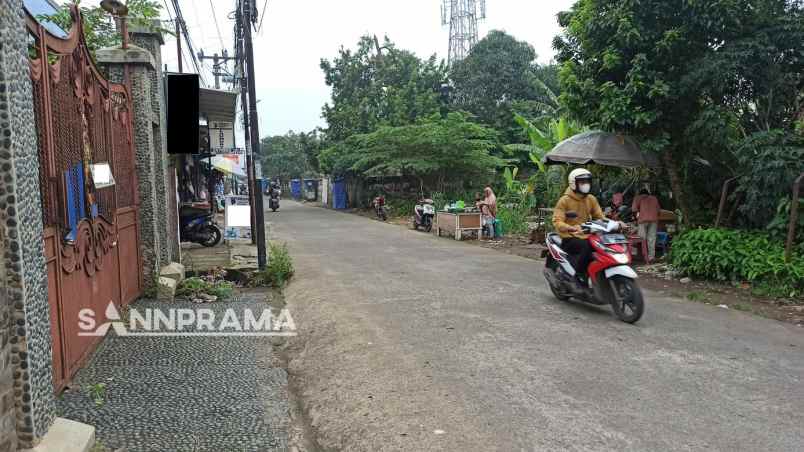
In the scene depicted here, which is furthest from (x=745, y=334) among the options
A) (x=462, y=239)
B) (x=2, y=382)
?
(x=462, y=239)

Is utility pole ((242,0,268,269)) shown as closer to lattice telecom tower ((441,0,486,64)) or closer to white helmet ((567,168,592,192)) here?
white helmet ((567,168,592,192))

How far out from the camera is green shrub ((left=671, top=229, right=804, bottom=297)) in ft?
25.0

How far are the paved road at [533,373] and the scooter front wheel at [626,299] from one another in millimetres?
180

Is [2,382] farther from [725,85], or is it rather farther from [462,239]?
[462,239]

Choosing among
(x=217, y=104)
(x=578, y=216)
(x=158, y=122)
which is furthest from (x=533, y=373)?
(x=217, y=104)

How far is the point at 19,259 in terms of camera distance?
2795mm

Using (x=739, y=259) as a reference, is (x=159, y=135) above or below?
above

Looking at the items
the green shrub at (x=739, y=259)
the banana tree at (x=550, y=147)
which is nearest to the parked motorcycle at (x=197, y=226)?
the banana tree at (x=550, y=147)

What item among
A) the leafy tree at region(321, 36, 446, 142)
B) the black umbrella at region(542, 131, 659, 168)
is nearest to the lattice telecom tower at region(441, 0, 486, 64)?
the leafy tree at region(321, 36, 446, 142)

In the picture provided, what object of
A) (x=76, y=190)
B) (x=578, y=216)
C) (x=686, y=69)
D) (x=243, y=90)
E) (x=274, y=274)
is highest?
(x=243, y=90)

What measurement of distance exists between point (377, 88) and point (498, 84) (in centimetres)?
634

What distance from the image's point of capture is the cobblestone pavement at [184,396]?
3631 millimetres

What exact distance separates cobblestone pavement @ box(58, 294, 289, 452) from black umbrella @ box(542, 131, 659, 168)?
6.63 meters

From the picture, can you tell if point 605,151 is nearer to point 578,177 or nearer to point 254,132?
point 578,177
